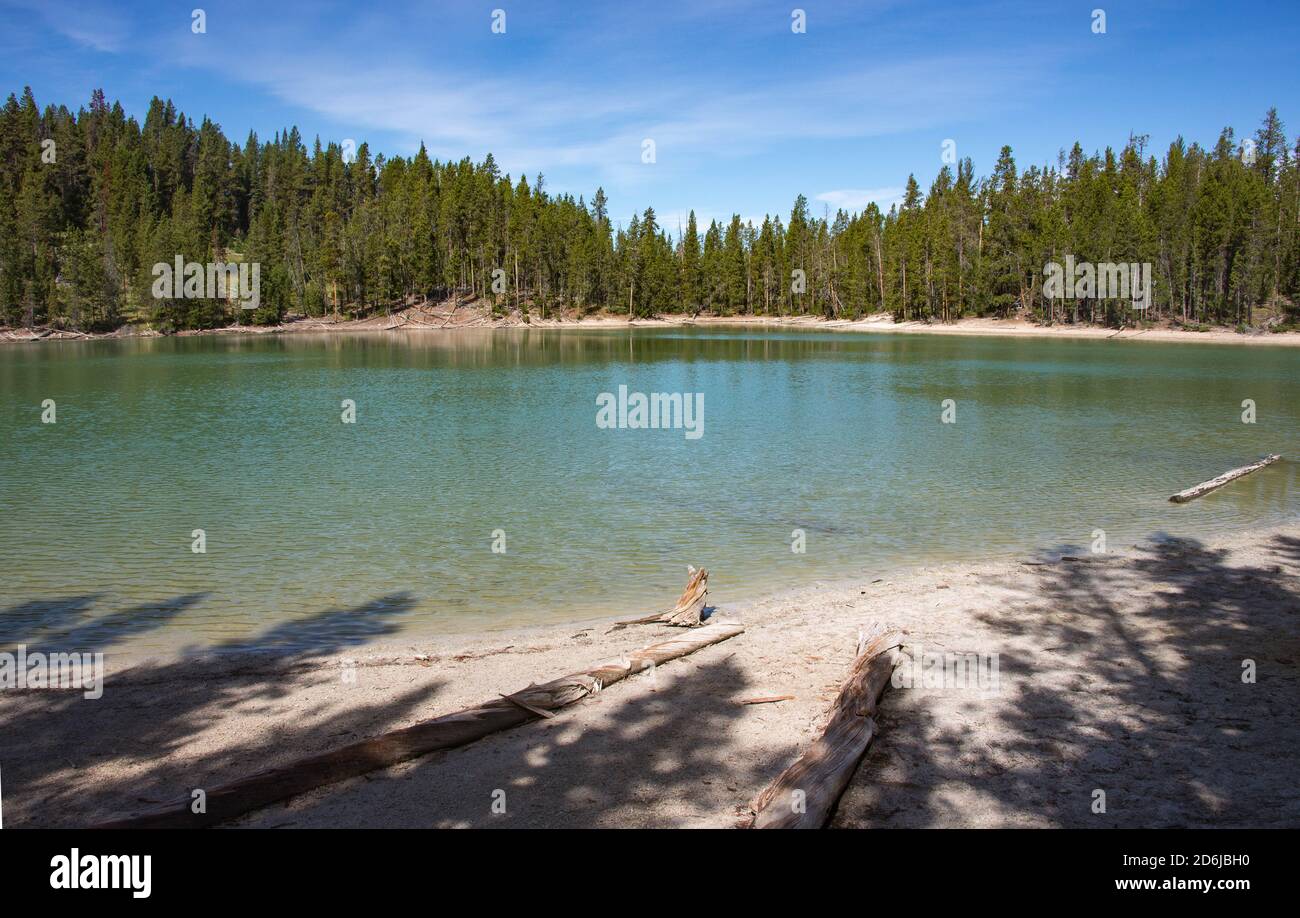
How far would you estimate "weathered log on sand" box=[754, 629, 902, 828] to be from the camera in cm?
468

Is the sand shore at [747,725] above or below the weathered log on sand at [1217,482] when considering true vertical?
below

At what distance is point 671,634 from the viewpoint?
8945 millimetres

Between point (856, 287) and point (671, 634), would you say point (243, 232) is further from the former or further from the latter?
point (671, 634)

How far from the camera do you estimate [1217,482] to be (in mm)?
17188

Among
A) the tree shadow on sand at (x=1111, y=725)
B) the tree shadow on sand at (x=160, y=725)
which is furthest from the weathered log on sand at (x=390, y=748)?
the tree shadow on sand at (x=1111, y=725)

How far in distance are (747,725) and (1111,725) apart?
265 cm

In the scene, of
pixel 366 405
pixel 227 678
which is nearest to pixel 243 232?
pixel 366 405

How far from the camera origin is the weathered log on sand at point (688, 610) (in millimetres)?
9406

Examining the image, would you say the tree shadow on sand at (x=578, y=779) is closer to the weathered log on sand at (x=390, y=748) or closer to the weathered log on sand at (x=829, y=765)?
the weathered log on sand at (x=390, y=748)

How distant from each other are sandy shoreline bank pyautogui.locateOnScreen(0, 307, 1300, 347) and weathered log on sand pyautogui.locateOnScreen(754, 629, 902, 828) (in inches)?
3279

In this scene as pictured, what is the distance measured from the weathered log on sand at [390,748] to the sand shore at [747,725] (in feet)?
0.38

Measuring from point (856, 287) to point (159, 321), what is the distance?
277 ft

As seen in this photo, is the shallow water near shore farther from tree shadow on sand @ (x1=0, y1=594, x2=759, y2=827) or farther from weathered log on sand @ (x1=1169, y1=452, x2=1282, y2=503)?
tree shadow on sand @ (x1=0, y1=594, x2=759, y2=827)

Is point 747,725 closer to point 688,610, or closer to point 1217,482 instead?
point 688,610
